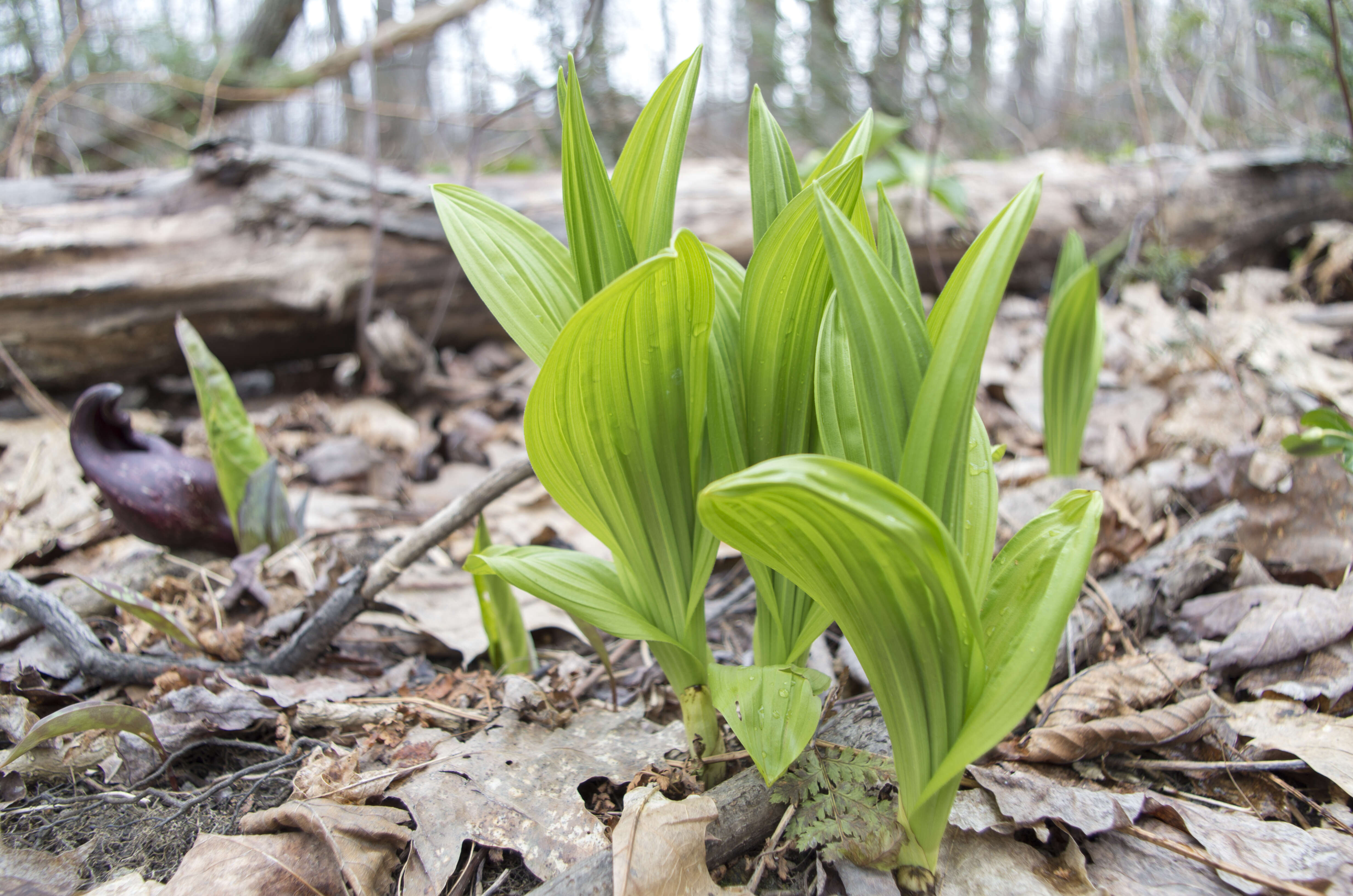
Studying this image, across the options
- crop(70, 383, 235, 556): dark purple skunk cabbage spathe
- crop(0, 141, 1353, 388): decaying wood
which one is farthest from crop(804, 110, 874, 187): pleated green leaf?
crop(70, 383, 235, 556): dark purple skunk cabbage spathe

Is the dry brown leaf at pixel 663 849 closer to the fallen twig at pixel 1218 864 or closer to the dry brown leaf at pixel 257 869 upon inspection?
the dry brown leaf at pixel 257 869

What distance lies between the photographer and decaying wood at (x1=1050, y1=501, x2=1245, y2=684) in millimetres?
1328

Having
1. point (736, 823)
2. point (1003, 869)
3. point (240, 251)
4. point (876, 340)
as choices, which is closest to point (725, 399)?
point (876, 340)

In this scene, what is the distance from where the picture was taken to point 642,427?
2.88 feet

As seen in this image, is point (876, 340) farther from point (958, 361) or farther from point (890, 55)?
point (890, 55)

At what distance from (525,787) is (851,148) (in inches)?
35.3

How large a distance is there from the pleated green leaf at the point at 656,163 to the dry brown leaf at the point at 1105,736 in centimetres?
83

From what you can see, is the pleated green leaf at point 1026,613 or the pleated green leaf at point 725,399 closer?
the pleated green leaf at point 1026,613

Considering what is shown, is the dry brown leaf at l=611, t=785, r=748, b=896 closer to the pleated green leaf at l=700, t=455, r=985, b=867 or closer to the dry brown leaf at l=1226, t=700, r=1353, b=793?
the pleated green leaf at l=700, t=455, r=985, b=867

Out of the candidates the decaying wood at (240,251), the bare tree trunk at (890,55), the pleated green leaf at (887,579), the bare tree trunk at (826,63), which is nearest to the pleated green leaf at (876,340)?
the pleated green leaf at (887,579)

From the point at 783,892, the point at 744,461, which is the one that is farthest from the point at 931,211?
the point at 783,892

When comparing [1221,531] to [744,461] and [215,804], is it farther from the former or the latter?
[215,804]

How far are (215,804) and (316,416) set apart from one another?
1901 mm

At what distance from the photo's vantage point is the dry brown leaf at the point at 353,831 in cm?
87
